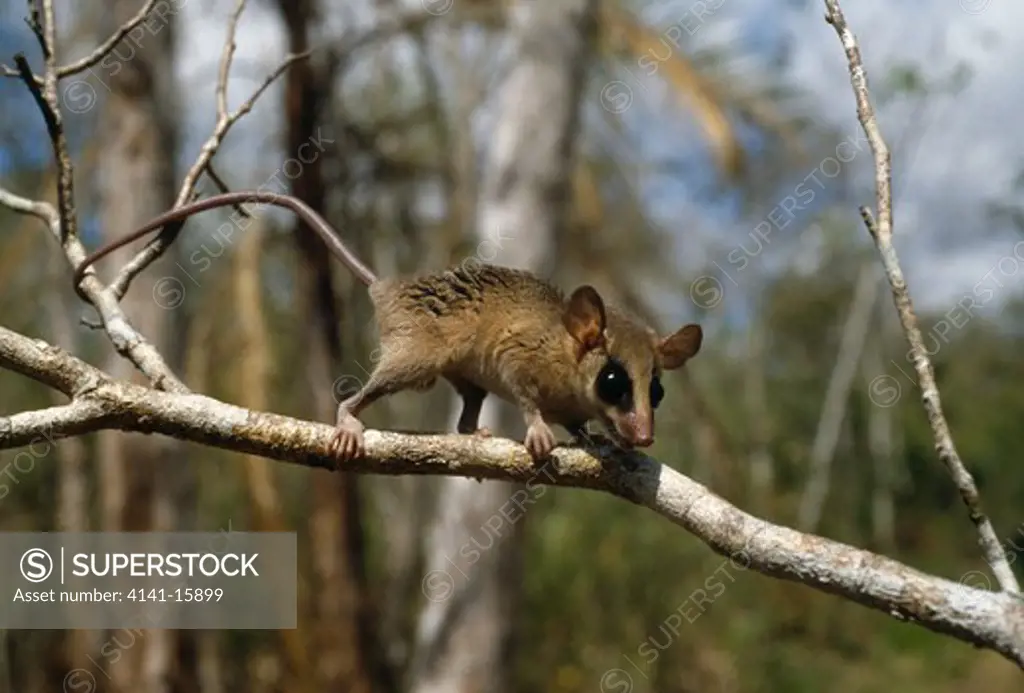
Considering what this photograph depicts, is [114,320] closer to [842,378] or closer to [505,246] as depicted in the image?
[505,246]

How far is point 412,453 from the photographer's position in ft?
6.93

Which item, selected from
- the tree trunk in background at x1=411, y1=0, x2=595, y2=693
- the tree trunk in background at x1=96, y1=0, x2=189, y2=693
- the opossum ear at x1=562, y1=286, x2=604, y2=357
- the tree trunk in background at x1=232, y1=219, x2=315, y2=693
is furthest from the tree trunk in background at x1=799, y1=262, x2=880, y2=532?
the opossum ear at x1=562, y1=286, x2=604, y2=357

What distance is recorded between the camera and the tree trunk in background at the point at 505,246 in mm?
6969

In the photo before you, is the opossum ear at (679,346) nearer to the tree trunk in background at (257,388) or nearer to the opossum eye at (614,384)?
the opossum eye at (614,384)

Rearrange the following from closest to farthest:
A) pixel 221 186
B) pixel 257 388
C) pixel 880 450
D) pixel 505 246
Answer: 1. pixel 221 186
2. pixel 505 246
3. pixel 257 388
4. pixel 880 450

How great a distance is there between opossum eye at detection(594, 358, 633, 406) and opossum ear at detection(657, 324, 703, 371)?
0.51ft

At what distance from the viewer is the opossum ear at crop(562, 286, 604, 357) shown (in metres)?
2.60

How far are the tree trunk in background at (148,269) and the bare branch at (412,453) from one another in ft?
16.6

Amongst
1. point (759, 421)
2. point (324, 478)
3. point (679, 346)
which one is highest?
point (759, 421)

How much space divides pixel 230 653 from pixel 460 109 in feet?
22.1

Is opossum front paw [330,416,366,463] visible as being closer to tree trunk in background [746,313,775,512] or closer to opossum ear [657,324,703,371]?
opossum ear [657,324,703,371]

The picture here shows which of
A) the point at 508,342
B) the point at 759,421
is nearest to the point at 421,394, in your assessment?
the point at 508,342

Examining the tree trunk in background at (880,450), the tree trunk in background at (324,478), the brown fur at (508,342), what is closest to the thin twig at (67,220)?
the brown fur at (508,342)

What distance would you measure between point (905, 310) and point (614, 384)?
0.81 m
